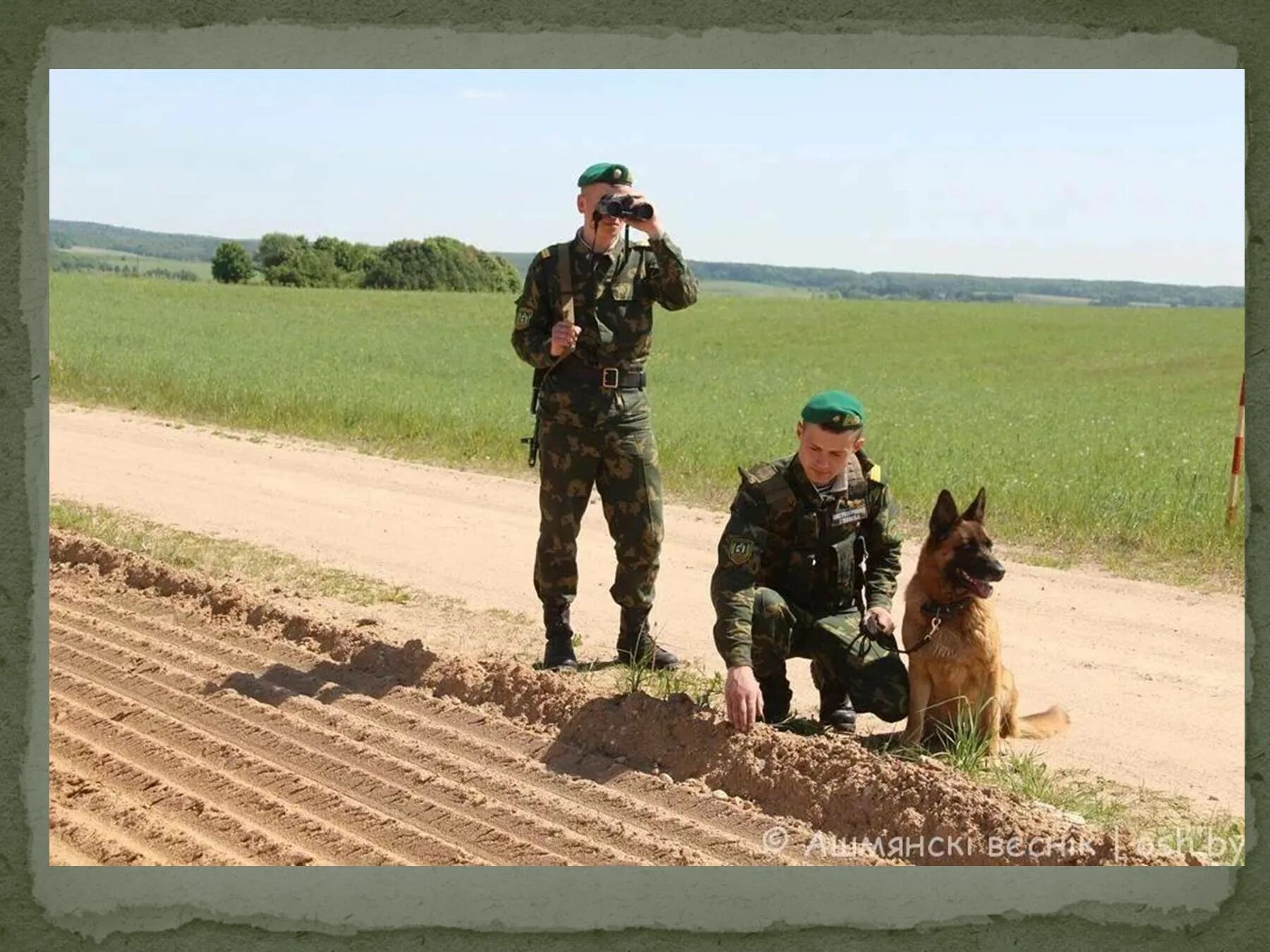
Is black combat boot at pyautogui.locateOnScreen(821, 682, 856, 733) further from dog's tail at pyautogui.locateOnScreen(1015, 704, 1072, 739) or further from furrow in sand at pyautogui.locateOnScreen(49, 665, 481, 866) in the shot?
furrow in sand at pyautogui.locateOnScreen(49, 665, 481, 866)

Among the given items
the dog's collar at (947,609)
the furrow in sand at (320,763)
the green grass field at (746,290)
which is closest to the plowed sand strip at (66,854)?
the furrow in sand at (320,763)

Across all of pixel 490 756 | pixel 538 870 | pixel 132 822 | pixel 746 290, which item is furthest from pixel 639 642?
pixel 746 290

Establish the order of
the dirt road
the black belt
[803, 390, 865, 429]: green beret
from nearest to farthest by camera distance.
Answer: [803, 390, 865, 429]: green beret < the dirt road < the black belt

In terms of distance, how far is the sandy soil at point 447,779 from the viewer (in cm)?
556

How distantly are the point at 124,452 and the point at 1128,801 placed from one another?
11.3 meters

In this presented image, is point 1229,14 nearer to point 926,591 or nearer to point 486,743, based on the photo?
point 926,591

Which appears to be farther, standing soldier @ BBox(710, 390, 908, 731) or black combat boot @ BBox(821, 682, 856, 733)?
black combat boot @ BBox(821, 682, 856, 733)

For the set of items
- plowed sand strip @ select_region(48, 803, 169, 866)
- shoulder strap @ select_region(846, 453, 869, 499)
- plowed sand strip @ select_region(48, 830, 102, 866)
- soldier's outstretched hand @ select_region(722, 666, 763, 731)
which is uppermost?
shoulder strap @ select_region(846, 453, 869, 499)

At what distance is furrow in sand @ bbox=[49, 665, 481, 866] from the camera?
18.5ft

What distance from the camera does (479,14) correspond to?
171 inches

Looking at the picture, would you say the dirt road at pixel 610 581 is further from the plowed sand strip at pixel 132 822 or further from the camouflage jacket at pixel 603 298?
the plowed sand strip at pixel 132 822

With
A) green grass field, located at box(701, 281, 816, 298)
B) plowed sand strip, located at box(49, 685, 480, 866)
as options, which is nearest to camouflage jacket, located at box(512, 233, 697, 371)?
plowed sand strip, located at box(49, 685, 480, 866)

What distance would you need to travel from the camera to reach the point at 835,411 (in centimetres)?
584

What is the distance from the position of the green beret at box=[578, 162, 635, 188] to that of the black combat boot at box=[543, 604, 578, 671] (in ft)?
6.41
